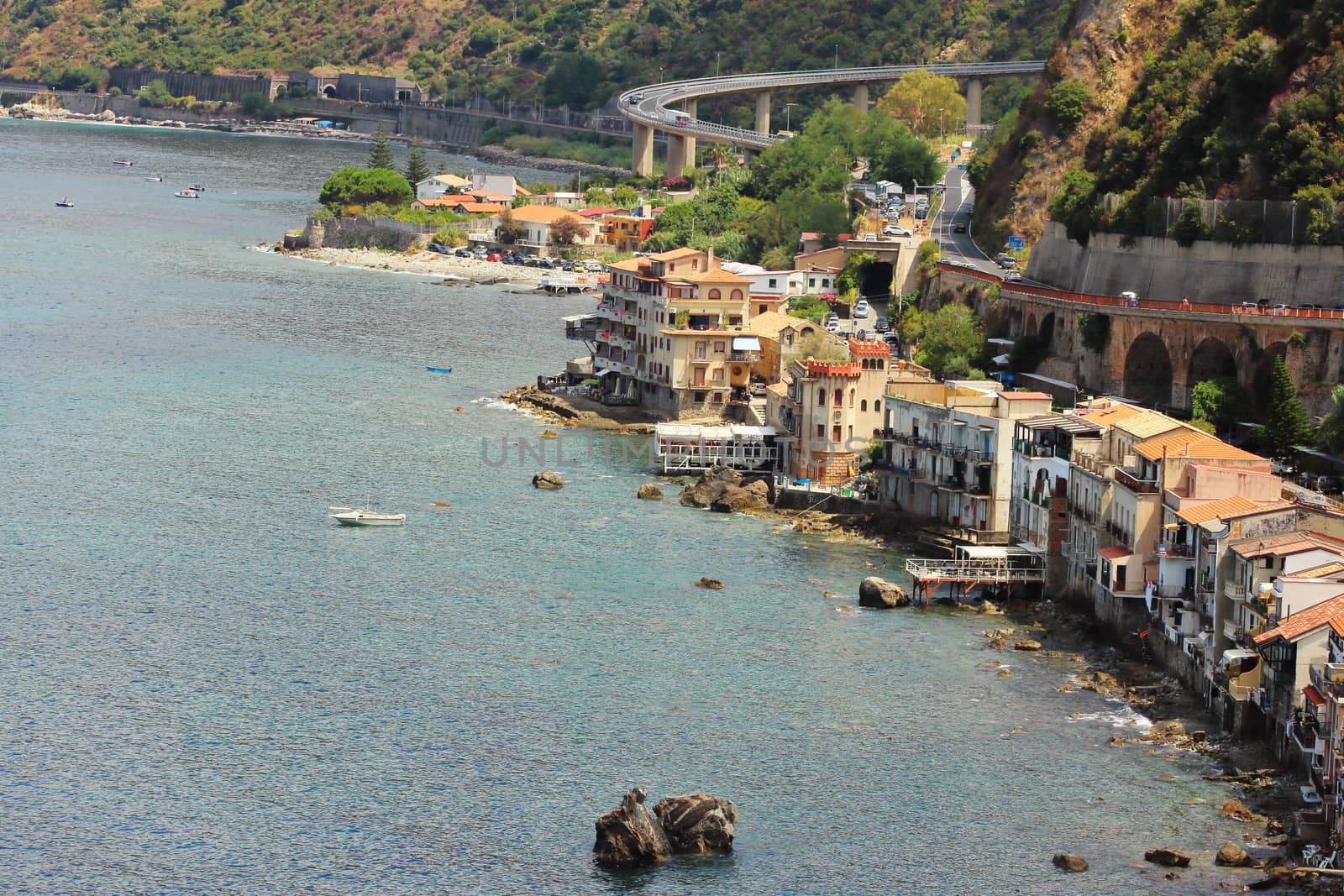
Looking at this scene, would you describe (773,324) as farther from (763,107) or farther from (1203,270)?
(763,107)

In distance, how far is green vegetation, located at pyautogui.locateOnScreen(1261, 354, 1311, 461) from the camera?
213 ft

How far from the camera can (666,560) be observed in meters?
62.2

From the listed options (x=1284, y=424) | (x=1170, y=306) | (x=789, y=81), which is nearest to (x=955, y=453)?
(x=1284, y=424)

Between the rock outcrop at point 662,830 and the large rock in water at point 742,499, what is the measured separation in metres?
27.0

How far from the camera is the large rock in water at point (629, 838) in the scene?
40.7 meters

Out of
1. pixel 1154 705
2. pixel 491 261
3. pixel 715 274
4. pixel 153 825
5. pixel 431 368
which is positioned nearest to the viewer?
pixel 153 825

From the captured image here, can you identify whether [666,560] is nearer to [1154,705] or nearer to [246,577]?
[246,577]

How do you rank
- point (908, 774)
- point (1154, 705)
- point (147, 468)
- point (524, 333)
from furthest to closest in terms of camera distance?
1. point (524, 333)
2. point (147, 468)
3. point (1154, 705)
4. point (908, 774)

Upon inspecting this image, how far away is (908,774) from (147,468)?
37746 mm

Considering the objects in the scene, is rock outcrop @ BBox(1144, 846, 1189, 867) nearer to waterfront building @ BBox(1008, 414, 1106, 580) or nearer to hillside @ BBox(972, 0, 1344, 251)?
waterfront building @ BBox(1008, 414, 1106, 580)

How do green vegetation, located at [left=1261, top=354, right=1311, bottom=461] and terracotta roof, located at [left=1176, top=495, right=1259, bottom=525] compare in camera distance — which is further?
green vegetation, located at [left=1261, top=354, right=1311, bottom=461]

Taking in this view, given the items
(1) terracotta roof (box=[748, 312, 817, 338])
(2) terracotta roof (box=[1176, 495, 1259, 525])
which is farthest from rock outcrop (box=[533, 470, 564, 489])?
(2) terracotta roof (box=[1176, 495, 1259, 525])

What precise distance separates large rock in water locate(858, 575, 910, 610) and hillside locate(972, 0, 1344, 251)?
2425 cm

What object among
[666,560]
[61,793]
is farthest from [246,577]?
[61,793]
